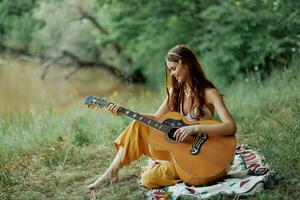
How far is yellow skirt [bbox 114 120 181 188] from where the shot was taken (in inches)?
148

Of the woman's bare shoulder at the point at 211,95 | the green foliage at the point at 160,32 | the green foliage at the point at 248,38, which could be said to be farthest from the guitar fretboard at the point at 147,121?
the green foliage at the point at 248,38

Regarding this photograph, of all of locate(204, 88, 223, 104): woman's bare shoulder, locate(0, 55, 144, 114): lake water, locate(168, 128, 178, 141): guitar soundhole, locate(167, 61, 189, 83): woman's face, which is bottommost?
locate(0, 55, 144, 114): lake water

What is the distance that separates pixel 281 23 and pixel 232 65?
1483 millimetres

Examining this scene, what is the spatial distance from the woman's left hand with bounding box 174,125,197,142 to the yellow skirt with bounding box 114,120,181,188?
26cm

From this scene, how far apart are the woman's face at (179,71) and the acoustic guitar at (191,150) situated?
283 mm

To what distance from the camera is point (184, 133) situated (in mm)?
3539

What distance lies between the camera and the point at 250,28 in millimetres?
9375

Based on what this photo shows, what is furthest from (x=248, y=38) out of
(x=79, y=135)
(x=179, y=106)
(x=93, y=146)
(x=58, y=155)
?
(x=179, y=106)

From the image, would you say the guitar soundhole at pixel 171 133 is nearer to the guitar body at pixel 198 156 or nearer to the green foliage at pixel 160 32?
the guitar body at pixel 198 156

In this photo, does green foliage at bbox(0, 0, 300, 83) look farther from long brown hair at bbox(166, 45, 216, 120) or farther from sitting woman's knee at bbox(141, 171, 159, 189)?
sitting woman's knee at bbox(141, 171, 159, 189)

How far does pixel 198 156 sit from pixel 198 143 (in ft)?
0.32

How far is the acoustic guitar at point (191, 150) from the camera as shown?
11.5 ft

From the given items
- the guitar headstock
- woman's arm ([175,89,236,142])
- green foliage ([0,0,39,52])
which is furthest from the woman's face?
green foliage ([0,0,39,52])

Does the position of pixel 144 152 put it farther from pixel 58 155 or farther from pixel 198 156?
pixel 58 155
